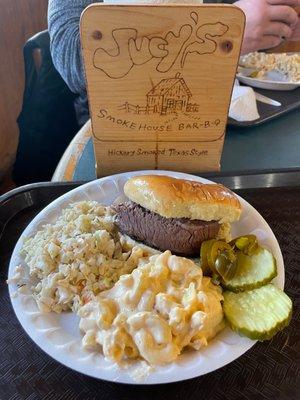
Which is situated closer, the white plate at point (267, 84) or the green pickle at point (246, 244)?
the green pickle at point (246, 244)

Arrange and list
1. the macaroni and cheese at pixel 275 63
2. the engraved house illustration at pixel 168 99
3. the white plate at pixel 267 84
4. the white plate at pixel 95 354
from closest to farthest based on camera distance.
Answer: the white plate at pixel 95 354 → the engraved house illustration at pixel 168 99 → the white plate at pixel 267 84 → the macaroni and cheese at pixel 275 63

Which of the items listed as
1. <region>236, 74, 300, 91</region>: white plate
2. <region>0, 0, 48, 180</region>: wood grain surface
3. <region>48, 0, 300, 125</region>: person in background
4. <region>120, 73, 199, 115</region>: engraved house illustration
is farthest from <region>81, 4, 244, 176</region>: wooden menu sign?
<region>0, 0, 48, 180</region>: wood grain surface

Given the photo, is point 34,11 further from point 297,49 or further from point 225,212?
point 225,212

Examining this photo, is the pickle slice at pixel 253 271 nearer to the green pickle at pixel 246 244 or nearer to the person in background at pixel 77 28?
the green pickle at pixel 246 244

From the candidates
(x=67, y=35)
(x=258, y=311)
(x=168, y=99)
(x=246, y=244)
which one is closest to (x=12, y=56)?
(x=67, y=35)

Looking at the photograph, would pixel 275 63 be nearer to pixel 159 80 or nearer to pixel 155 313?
pixel 159 80

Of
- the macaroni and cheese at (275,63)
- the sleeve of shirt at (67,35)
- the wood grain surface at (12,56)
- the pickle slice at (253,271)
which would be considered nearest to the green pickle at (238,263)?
the pickle slice at (253,271)

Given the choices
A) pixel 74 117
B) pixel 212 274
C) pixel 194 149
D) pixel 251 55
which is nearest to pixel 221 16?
pixel 194 149

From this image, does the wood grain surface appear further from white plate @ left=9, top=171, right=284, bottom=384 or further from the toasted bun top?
the toasted bun top
